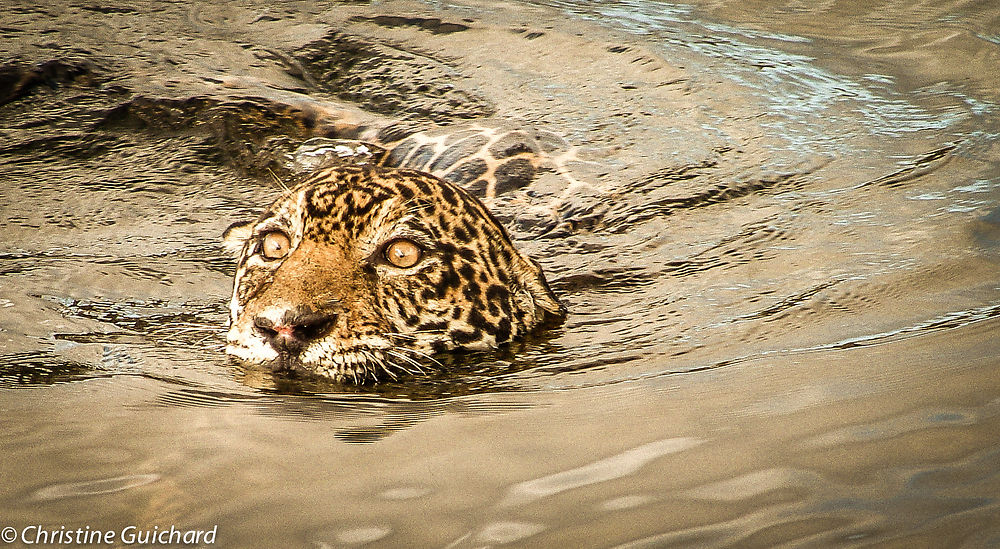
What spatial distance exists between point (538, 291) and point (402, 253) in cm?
80

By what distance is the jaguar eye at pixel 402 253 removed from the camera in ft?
15.6

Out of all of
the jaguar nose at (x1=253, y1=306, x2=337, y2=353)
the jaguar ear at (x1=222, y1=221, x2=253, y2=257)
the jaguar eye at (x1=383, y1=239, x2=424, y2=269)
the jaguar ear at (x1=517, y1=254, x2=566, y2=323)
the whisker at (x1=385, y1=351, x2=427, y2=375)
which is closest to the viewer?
the jaguar nose at (x1=253, y1=306, x2=337, y2=353)

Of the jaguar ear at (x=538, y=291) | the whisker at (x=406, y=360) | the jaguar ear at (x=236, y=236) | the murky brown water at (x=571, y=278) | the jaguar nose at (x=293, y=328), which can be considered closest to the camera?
the murky brown water at (x=571, y=278)

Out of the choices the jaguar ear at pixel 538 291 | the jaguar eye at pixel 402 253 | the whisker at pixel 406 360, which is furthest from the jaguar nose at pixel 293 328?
the jaguar ear at pixel 538 291

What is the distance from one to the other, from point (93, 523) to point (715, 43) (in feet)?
27.0

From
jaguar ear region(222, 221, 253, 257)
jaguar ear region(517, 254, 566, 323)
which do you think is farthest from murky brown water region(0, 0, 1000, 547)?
jaguar ear region(222, 221, 253, 257)

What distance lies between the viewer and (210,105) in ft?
28.4

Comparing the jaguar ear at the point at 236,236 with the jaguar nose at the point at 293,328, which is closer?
the jaguar nose at the point at 293,328

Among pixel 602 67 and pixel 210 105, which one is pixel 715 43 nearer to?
pixel 602 67

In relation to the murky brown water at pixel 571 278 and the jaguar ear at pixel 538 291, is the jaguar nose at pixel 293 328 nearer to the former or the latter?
the murky brown water at pixel 571 278

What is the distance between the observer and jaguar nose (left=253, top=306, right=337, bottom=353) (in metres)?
4.13

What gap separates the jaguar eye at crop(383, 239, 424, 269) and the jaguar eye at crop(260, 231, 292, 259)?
40 cm

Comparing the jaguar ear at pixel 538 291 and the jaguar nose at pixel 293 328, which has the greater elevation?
the jaguar nose at pixel 293 328

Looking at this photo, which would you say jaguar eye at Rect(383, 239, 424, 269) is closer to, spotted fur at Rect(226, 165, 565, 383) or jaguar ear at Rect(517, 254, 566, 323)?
spotted fur at Rect(226, 165, 565, 383)
